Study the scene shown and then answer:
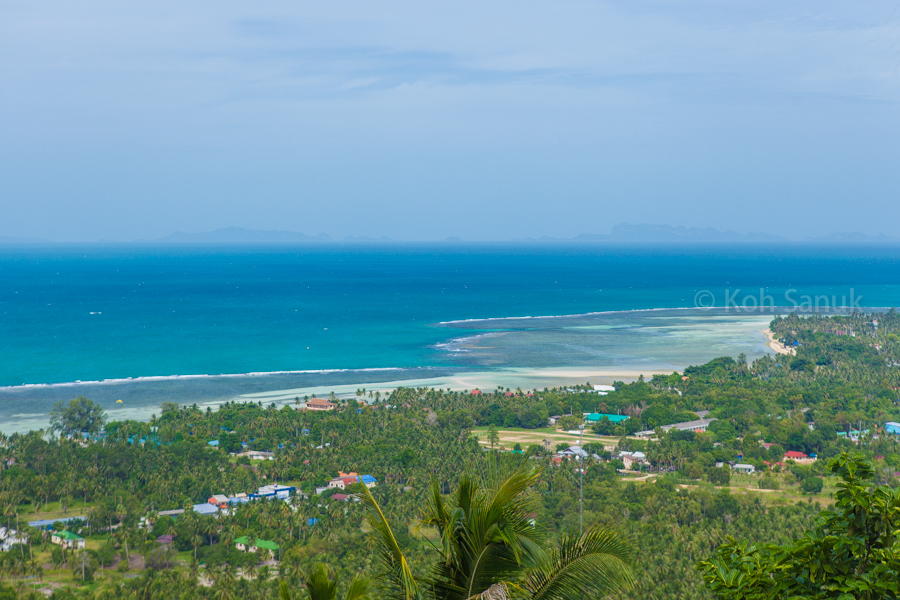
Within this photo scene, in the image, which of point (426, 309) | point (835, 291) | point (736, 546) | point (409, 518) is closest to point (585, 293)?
point (426, 309)

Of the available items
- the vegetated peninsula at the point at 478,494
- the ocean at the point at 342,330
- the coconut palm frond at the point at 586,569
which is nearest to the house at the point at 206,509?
the vegetated peninsula at the point at 478,494

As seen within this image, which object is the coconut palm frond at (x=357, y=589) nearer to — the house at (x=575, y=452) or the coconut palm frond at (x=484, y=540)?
the coconut palm frond at (x=484, y=540)

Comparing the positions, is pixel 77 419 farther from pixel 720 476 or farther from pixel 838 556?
pixel 838 556

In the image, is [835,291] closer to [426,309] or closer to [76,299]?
[426,309]

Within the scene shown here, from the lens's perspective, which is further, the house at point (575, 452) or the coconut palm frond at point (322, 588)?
the house at point (575, 452)

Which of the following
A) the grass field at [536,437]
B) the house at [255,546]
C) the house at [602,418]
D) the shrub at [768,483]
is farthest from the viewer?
the house at [602,418]
